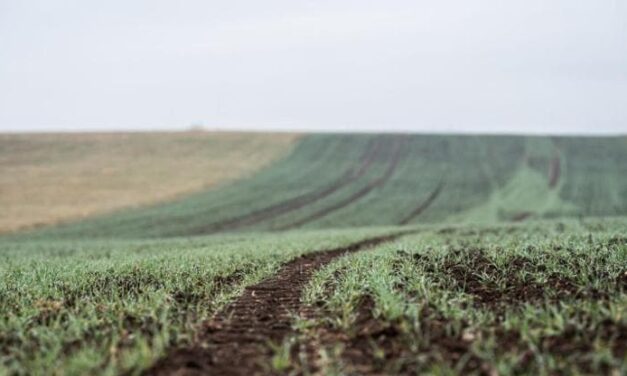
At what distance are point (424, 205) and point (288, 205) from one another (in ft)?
36.2

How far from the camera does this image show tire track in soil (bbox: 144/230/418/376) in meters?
5.41

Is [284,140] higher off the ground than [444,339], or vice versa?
[284,140]

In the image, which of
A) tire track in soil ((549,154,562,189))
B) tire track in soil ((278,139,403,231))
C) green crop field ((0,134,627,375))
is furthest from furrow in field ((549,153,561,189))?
green crop field ((0,134,627,375))

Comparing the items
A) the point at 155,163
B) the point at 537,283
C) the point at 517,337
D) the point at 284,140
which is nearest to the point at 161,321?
the point at 517,337

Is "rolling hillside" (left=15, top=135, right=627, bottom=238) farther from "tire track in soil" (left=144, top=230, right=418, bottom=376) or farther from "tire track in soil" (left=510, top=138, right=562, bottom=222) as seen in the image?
"tire track in soil" (left=144, top=230, right=418, bottom=376)

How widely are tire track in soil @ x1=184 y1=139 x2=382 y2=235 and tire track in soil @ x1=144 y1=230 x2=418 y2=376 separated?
30.7 m

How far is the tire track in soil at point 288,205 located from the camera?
41.4 m

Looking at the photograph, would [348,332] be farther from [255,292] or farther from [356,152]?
[356,152]

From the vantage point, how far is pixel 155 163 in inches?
2694

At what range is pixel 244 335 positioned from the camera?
6.57m

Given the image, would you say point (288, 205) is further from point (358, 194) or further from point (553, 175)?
point (553, 175)

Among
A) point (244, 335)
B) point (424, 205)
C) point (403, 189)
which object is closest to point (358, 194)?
point (403, 189)

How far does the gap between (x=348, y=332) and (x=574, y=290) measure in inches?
125

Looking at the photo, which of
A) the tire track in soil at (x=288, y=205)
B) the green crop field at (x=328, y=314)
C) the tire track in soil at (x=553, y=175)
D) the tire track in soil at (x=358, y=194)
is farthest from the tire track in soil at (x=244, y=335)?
the tire track in soil at (x=553, y=175)
